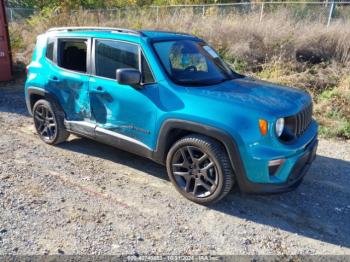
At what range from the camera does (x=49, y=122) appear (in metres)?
5.34

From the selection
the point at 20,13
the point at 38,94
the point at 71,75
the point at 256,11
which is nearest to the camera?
the point at 71,75

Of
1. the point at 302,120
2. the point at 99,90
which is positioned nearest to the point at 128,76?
the point at 99,90

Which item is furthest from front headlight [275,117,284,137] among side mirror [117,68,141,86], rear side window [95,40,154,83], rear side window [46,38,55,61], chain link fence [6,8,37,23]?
chain link fence [6,8,37,23]

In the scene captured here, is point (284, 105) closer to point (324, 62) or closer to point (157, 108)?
point (157, 108)

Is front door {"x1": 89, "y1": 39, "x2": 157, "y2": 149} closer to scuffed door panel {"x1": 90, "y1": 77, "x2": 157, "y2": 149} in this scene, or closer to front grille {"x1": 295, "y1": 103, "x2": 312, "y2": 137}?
scuffed door panel {"x1": 90, "y1": 77, "x2": 157, "y2": 149}

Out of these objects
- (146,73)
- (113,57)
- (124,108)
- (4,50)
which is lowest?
(4,50)

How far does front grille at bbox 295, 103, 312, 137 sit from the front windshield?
1.04 m

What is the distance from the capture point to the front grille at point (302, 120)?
Result: 12.0 ft

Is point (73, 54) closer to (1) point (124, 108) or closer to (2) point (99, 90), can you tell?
(2) point (99, 90)

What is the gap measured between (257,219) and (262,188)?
1.28 feet

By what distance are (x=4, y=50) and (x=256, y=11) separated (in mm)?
7886

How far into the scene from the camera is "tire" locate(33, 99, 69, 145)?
511cm

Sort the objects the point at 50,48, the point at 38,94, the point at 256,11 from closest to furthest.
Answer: the point at 50,48 < the point at 38,94 < the point at 256,11

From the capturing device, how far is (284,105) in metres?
3.57
